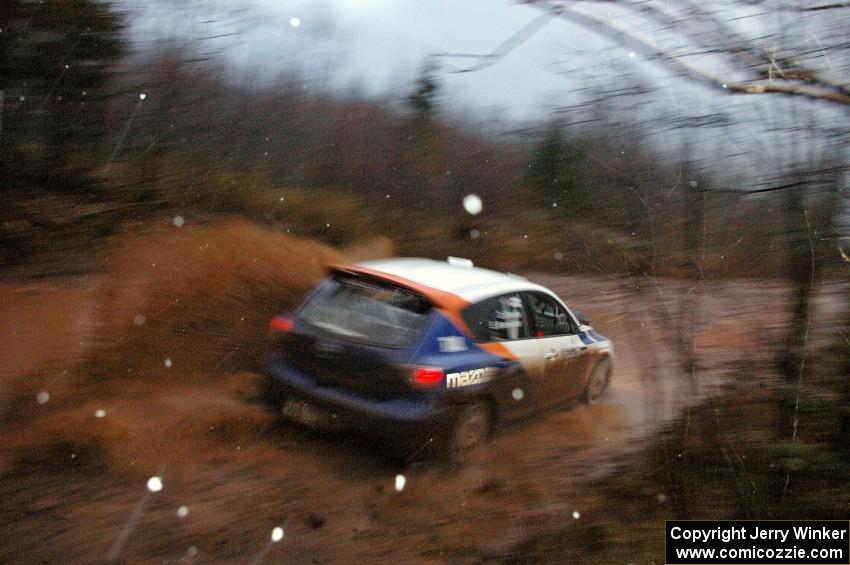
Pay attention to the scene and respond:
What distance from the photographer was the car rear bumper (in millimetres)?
5074

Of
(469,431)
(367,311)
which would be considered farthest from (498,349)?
(367,311)

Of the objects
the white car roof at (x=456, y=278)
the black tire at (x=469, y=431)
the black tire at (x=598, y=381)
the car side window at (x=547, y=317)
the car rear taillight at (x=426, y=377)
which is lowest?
the black tire at (x=598, y=381)

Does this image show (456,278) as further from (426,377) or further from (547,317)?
(426,377)

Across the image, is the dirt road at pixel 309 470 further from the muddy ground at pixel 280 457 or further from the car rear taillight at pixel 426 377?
the car rear taillight at pixel 426 377

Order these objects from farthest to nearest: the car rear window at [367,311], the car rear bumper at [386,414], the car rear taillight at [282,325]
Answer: the car rear taillight at [282,325], the car rear window at [367,311], the car rear bumper at [386,414]

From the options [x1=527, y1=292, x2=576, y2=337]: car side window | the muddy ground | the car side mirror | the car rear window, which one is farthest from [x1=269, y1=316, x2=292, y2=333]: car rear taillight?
the car side mirror

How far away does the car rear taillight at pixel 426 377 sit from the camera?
16.7ft

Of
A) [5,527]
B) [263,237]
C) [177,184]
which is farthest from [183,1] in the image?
[5,527]

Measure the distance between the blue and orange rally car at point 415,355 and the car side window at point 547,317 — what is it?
0.06 feet

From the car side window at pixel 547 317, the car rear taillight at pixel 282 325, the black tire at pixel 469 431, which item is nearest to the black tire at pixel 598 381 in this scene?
the car side window at pixel 547 317

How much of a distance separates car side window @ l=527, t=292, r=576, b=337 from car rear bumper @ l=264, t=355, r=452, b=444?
1.39 metres

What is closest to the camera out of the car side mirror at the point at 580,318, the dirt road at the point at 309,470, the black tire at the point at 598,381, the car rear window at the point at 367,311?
the dirt road at the point at 309,470

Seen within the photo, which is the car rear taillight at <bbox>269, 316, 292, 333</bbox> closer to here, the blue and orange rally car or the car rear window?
the blue and orange rally car

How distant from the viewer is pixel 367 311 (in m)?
5.46
